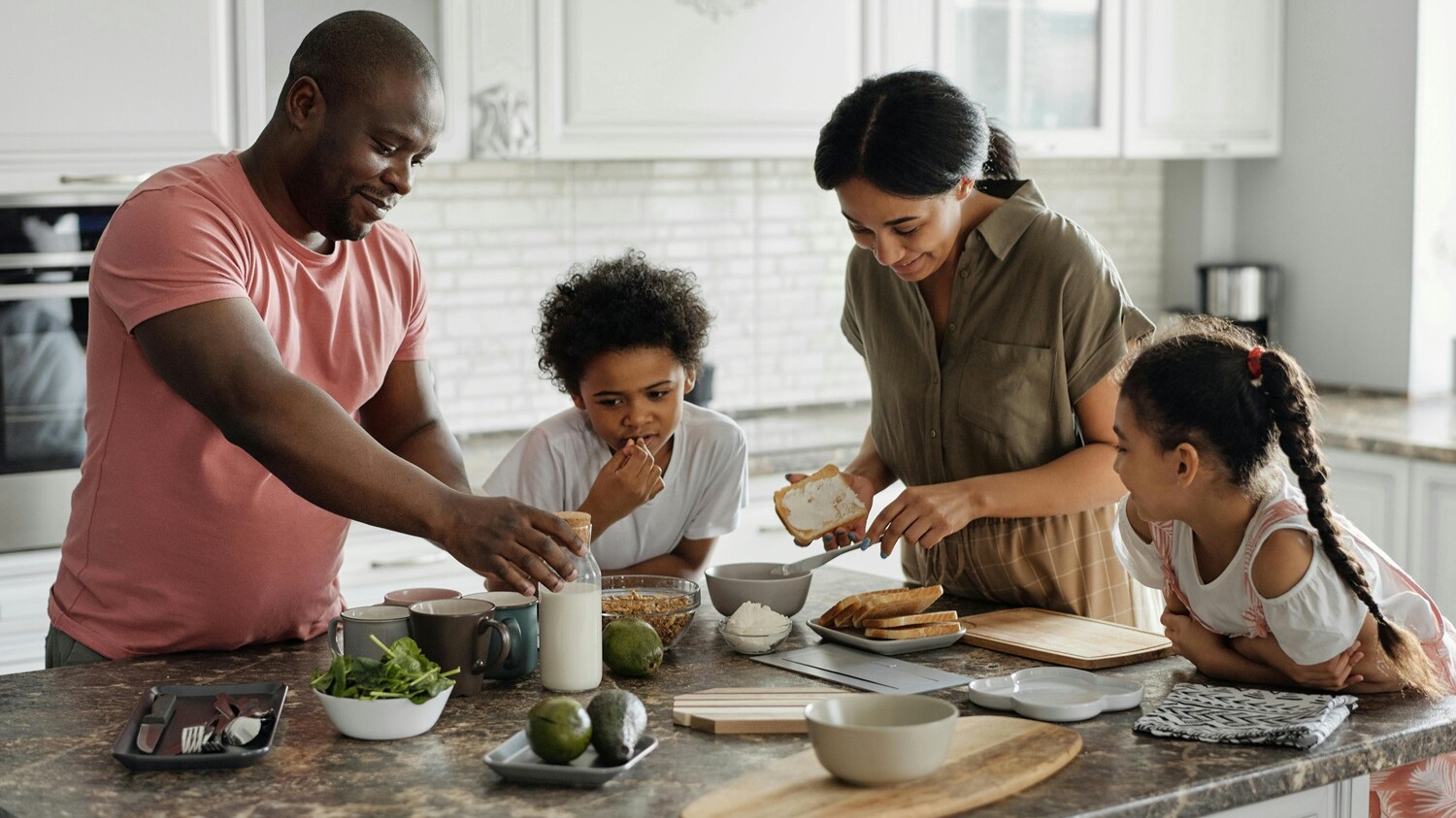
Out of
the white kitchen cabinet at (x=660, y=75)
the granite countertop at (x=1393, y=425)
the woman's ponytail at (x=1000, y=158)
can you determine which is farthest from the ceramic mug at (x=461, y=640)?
the granite countertop at (x=1393, y=425)

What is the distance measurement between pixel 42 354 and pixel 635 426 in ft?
5.00

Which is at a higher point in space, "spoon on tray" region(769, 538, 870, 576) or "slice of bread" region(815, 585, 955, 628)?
"spoon on tray" region(769, 538, 870, 576)

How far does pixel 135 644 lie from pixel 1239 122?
3.70 metres

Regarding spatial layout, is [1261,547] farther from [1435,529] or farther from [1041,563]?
[1435,529]

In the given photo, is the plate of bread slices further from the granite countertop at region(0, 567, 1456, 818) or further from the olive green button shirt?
the olive green button shirt

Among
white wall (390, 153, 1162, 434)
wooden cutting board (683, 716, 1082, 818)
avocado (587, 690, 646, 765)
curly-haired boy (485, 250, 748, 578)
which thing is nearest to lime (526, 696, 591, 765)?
avocado (587, 690, 646, 765)

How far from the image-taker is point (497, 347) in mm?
4121

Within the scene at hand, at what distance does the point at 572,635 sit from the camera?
72.4 inches

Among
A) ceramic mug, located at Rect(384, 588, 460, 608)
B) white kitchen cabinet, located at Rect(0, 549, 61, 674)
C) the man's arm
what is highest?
the man's arm

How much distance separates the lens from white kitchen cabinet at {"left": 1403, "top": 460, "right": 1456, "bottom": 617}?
3791 mm

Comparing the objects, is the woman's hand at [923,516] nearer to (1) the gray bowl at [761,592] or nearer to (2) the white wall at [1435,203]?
(1) the gray bowl at [761,592]

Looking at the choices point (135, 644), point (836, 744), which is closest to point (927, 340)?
point (836, 744)

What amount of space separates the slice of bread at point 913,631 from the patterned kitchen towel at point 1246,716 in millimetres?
328

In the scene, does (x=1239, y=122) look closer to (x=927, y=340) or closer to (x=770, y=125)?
(x=770, y=125)
